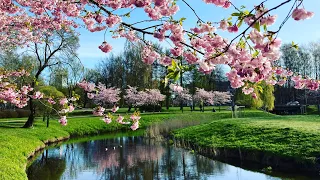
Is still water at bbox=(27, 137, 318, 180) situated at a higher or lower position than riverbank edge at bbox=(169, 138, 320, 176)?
lower

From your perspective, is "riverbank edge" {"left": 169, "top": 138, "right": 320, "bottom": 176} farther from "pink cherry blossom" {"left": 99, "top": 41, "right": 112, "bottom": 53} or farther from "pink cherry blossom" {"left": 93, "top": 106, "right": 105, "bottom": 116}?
"pink cherry blossom" {"left": 99, "top": 41, "right": 112, "bottom": 53}

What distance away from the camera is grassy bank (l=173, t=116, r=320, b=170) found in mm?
12548

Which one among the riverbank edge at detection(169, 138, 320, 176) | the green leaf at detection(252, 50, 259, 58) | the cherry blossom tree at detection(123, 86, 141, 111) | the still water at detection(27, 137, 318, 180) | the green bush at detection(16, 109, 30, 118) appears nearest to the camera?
the green leaf at detection(252, 50, 259, 58)

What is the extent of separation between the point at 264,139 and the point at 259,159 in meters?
1.96

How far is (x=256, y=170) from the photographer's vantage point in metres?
12.6

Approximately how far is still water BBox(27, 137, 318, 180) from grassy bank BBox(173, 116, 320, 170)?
1.43 m

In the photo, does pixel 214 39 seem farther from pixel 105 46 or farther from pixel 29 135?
pixel 29 135

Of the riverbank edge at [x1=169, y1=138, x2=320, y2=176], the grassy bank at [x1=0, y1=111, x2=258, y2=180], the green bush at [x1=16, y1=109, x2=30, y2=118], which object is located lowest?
the riverbank edge at [x1=169, y1=138, x2=320, y2=176]

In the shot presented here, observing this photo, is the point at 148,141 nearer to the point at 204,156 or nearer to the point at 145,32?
the point at 204,156

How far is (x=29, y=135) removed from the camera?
19.3 meters

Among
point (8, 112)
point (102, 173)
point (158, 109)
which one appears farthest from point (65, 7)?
point (158, 109)

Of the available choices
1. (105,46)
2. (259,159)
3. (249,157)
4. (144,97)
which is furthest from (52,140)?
(144,97)

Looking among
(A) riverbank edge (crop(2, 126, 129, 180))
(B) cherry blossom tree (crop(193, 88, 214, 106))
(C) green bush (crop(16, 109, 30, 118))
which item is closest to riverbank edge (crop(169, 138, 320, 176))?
(A) riverbank edge (crop(2, 126, 129, 180))

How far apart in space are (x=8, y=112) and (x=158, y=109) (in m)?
19.0
